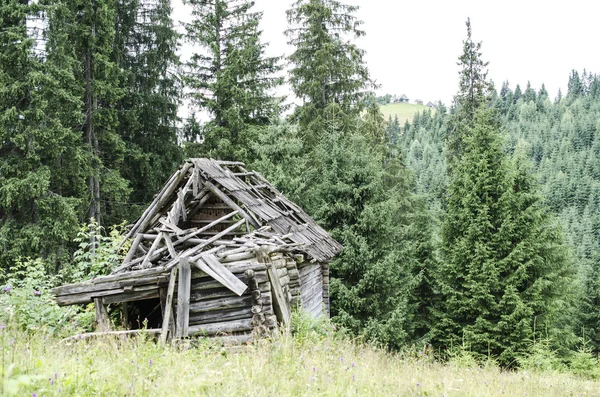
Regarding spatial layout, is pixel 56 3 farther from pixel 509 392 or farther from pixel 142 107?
pixel 509 392

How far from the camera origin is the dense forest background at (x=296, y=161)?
52.6ft

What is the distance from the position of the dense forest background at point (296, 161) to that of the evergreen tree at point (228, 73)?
8cm

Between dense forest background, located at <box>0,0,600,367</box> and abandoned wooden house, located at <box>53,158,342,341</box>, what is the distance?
1451 millimetres

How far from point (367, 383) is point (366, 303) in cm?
1174

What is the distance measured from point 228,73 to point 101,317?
1581cm

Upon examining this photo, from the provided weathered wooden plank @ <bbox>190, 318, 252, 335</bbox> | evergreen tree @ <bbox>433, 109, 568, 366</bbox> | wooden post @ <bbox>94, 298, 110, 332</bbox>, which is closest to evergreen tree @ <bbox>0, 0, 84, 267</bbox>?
wooden post @ <bbox>94, 298, 110, 332</bbox>

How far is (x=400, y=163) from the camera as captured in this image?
26.1 m

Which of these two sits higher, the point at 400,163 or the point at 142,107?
the point at 142,107

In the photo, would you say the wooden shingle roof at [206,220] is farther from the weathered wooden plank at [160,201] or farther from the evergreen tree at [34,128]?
the evergreen tree at [34,128]

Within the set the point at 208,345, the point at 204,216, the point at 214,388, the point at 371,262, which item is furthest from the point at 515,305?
the point at 214,388

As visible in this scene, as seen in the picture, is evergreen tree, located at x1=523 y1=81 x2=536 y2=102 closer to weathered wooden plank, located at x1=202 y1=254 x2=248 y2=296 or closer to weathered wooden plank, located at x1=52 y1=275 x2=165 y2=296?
weathered wooden plank, located at x1=202 y1=254 x2=248 y2=296

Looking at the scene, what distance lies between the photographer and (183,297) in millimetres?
8758

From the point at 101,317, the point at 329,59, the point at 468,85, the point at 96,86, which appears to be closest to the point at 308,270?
the point at 101,317

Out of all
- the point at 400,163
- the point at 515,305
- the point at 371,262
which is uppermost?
the point at 400,163
